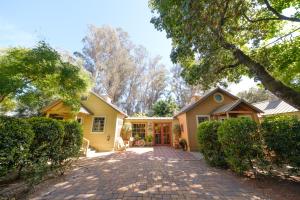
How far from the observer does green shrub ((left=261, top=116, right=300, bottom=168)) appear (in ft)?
14.5

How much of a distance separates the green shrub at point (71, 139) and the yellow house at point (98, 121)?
559 cm

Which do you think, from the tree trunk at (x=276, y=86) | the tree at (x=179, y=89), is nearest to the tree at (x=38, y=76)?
the tree trunk at (x=276, y=86)

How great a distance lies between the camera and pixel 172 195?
13.1ft

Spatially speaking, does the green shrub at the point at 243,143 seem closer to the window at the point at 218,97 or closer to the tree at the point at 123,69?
the window at the point at 218,97

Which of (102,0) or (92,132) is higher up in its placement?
(102,0)

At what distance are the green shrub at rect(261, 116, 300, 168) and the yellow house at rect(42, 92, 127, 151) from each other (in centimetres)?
1118

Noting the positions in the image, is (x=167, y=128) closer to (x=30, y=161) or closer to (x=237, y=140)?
(x=237, y=140)

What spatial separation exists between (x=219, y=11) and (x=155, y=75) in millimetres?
22769

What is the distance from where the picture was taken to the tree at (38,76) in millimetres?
5965

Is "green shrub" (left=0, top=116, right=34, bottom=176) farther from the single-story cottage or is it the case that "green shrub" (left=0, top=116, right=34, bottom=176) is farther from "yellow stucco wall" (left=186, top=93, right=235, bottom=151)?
"yellow stucco wall" (left=186, top=93, right=235, bottom=151)

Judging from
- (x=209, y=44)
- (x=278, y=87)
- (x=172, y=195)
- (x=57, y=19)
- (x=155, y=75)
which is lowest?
(x=172, y=195)

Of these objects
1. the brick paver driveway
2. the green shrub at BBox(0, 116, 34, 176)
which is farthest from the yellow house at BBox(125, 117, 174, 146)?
the green shrub at BBox(0, 116, 34, 176)

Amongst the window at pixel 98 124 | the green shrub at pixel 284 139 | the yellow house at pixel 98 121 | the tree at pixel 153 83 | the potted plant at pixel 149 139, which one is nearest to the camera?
the green shrub at pixel 284 139

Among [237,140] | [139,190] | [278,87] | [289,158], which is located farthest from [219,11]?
[139,190]
